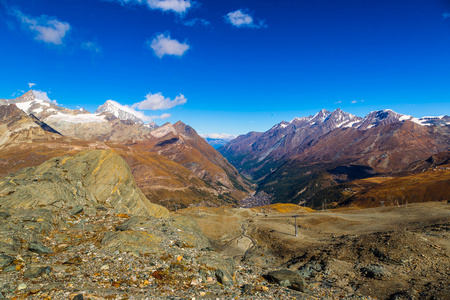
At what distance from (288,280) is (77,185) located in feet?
125

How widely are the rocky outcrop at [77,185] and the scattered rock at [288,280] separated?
2719 cm

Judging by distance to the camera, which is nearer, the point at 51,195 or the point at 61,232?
the point at 61,232

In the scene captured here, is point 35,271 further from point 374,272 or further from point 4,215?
point 374,272

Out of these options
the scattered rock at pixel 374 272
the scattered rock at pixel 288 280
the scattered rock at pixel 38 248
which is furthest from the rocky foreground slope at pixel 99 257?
the scattered rock at pixel 374 272

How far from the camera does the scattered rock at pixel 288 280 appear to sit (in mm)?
23906

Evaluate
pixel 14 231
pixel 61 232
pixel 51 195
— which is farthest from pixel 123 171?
pixel 14 231

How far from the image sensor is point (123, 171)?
50281 mm

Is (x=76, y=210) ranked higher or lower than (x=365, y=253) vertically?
higher

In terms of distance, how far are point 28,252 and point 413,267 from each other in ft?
146

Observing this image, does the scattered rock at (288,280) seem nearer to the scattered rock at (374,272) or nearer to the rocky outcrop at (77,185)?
the scattered rock at (374,272)

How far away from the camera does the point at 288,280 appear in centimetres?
2462

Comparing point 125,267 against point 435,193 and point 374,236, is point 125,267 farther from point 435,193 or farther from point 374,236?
point 435,193

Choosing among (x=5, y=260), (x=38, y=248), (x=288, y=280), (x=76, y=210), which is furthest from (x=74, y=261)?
(x=288, y=280)

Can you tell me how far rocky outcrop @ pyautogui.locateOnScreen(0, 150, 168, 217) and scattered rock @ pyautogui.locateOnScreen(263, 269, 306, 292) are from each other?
2719 cm
